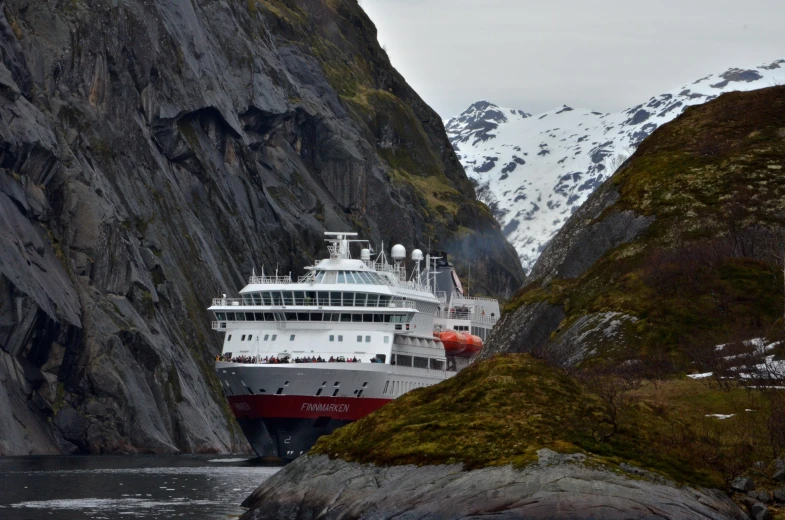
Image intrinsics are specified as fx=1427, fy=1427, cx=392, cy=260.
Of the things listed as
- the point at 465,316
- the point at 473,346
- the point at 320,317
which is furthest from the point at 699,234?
the point at 465,316

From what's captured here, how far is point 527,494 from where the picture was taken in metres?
38.7

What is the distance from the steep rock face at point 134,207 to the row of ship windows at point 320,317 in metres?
16.0

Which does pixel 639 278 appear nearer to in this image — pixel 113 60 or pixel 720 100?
pixel 720 100

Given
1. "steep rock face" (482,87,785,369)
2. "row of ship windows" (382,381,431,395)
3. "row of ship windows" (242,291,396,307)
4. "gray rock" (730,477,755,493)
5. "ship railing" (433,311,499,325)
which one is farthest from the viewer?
"ship railing" (433,311,499,325)

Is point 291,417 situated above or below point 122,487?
above

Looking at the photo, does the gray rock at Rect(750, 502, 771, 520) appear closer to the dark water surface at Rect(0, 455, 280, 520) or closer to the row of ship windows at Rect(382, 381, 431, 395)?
the dark water surface at Rect(0, 455, 280, 520)

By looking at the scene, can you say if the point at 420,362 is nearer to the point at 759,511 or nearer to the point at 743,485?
the point at 743,485

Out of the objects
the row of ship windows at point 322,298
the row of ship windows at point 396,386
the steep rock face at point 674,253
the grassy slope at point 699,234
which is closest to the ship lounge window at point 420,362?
the row of ship windows at point 396,386

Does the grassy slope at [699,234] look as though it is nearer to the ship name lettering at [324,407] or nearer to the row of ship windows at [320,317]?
the ship name lettering at [324,407]

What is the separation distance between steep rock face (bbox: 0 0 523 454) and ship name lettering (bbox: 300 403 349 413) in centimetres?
2113

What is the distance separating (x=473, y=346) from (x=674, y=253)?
43.4 metres

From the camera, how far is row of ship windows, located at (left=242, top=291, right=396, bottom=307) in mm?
96938

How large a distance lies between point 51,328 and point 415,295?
27.3 metres

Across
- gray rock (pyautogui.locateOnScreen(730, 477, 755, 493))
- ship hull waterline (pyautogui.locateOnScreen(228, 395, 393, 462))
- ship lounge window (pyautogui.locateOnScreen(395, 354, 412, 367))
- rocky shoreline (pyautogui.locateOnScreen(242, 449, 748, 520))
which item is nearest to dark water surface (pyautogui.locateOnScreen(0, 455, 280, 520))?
ship hull waterline (pyautogui.locateOnScreen(228, 395, 393, 462))
